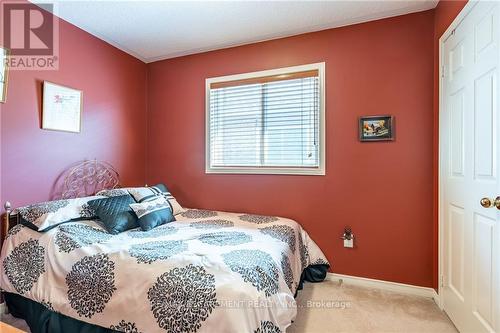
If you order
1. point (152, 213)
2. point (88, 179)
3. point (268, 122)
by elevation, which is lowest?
point (152, 213)

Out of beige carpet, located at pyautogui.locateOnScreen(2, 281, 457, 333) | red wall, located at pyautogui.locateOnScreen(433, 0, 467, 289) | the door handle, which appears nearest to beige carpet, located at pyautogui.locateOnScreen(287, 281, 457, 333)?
beige carpet, located at pyautogui.locateOnScreen(2, 281, 457, 333)

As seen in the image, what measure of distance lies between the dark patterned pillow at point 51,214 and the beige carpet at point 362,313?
750 mm

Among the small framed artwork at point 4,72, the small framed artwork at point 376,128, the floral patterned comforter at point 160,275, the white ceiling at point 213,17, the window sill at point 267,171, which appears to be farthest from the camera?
the window sill at point 267,171

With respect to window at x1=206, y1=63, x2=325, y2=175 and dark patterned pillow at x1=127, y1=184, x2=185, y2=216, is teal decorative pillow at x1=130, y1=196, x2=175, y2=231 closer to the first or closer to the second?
dark patterned pillow at x1=127, y1=184, x2=185, y2=216

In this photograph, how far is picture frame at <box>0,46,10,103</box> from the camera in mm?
1923

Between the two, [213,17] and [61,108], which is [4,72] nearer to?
[61,108]

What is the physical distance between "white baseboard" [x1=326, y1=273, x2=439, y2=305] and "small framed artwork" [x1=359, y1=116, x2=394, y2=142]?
1.34 metres

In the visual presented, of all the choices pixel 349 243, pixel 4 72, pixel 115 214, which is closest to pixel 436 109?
pixel 349 243

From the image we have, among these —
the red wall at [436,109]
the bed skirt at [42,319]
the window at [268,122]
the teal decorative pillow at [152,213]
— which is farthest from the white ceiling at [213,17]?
the bed skirt at [42,319]

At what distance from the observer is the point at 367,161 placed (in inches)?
95.0

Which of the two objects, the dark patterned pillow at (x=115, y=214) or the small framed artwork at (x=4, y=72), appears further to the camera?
the dark patterned pillow at (x=115, y=214)

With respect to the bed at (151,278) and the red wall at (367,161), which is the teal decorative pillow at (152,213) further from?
→ the red wall at (367,161)

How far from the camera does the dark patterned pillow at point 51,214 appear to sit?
1847 millimetres

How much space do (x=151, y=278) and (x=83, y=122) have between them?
1.98m
